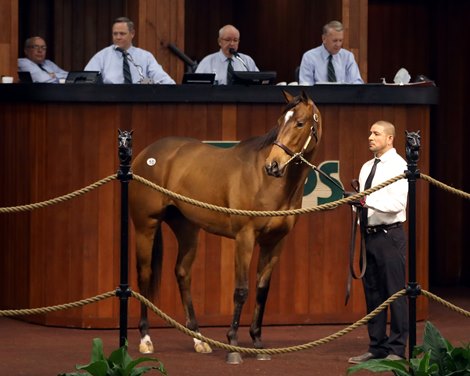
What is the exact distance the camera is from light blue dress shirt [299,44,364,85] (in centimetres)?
1357

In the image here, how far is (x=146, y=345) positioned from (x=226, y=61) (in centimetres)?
326

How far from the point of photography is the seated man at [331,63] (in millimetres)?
13578

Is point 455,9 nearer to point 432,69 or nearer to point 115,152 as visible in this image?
point 432,69

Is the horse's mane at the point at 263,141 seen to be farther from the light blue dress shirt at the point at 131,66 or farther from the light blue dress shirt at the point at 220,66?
the light blue dress shirt at the point at 220,66

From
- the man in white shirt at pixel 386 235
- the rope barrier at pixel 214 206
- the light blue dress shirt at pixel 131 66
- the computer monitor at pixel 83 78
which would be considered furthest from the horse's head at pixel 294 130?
the light blue dress shirt at pixel 131 66

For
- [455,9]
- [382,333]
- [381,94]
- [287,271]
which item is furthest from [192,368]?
[455,9]

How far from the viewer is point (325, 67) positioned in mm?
13672

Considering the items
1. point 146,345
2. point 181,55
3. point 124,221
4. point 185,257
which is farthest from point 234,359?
point 181,55

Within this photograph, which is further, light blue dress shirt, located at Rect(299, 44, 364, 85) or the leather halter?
light blue dress shirt, located at Rect(299, 44, 364, 85)

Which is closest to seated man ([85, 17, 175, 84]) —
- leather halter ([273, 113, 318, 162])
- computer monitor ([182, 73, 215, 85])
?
computer monitor ([182, 73, 215, 85])

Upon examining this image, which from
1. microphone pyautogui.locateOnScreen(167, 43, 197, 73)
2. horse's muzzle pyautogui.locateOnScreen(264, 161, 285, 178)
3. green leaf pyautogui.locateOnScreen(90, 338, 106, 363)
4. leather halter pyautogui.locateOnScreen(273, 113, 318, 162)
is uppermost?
microphone pyautogui.locateOnScreen(167, 43, 197, 73)

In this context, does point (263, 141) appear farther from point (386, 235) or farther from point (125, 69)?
point (125, 69)

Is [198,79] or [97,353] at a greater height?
[198,79]

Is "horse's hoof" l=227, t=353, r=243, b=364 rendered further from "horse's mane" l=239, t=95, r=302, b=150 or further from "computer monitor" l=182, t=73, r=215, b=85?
"computer monitor" l=182, t=73, r=215, b=85
